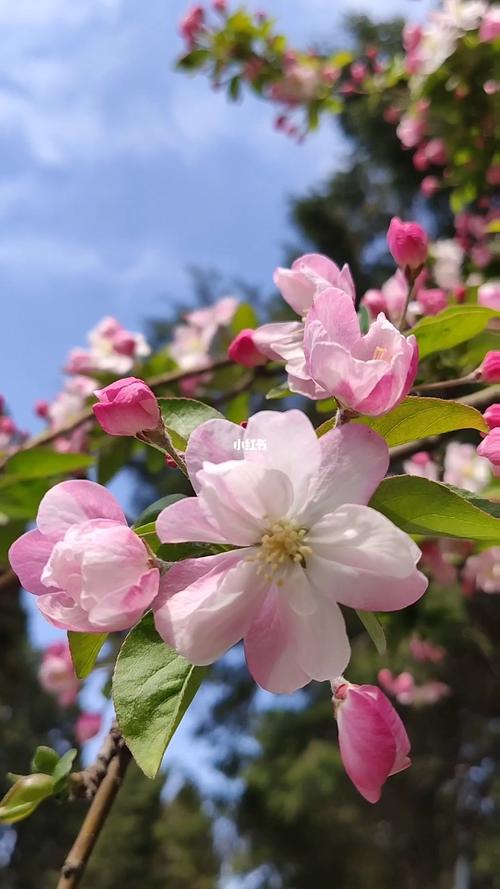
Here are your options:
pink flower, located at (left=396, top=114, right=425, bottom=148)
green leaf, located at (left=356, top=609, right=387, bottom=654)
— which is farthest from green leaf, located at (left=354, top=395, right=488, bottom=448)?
pink flower, located at (left=396, top=114, right=425, bottom=148)

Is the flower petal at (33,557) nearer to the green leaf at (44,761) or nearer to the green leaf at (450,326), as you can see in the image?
the green leaf at (44,761)

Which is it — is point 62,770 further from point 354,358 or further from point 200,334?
point 200,334

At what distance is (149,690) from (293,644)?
10 centimetres

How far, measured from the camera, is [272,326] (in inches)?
29.7

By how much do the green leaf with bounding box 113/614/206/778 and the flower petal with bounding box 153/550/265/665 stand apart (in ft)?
0.19

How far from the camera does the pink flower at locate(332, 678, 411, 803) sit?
0.48m

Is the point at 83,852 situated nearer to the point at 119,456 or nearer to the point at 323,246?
the point at 119,456

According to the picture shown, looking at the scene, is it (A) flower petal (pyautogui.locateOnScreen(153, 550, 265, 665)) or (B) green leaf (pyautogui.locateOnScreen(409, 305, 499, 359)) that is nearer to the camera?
(A) flower petal (pyautogui.locateOnScreen(153, 550, 265, 665))

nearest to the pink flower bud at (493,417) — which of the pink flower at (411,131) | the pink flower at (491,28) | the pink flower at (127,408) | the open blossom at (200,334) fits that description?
the pink flower at (127,408)

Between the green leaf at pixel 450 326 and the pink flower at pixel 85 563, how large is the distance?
0.50m

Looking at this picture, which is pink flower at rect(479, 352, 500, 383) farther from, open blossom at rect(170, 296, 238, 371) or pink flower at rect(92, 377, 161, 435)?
open blossom at rect(170, 296, 238, 371)

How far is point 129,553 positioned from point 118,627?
4 centimetres

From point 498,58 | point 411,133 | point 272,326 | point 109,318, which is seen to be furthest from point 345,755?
point 411,133

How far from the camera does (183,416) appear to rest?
653 mm
